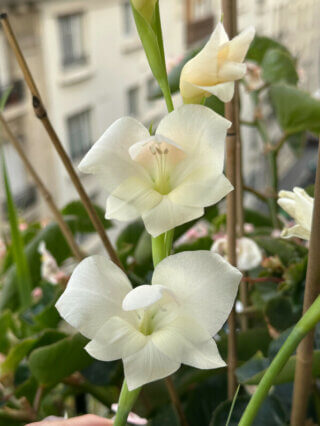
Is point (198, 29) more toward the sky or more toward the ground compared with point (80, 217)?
more toward the ground

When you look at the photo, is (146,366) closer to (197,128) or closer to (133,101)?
(197,128)

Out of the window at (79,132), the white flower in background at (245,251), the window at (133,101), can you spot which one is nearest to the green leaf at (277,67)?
the white flower in background at (245,251)

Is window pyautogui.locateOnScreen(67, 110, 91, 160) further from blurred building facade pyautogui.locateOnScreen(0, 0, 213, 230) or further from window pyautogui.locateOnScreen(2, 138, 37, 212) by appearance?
window pyautogui.locateOnScreen(2, 138, 37, 212)

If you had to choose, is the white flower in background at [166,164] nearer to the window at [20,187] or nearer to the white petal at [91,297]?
the white petal at [91,297]

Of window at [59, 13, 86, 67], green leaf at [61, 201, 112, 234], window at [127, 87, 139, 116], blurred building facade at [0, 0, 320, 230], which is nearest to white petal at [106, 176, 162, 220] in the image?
green leaf at [61, 201, 112, 234]

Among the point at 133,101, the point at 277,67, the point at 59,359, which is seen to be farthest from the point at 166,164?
the point at 133,101

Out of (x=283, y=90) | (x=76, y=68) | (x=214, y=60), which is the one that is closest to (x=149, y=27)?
(x=214, y=60)
